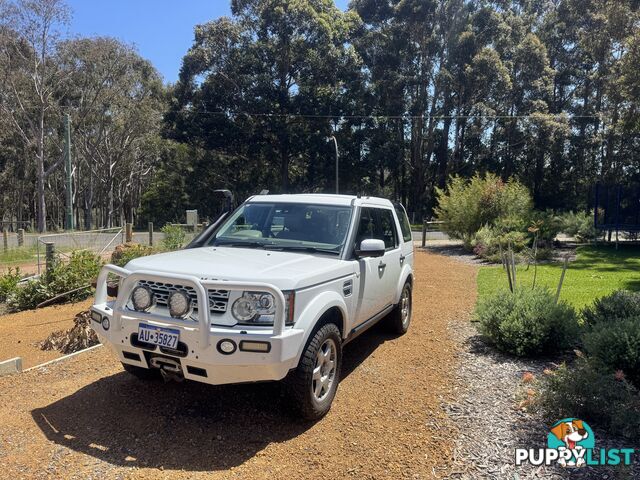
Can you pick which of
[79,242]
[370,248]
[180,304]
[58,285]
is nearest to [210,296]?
[180,304]

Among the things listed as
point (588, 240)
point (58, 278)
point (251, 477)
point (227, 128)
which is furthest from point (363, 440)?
point (227, 128)

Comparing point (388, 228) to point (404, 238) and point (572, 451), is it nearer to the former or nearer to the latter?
point (404, 238)

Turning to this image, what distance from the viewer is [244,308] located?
347cm

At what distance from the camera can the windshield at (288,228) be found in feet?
15.5

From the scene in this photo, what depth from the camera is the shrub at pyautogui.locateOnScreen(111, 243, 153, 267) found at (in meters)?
10.0

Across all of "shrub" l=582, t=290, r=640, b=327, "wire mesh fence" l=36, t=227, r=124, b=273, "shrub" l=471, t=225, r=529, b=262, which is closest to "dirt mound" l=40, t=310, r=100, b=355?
"wire mesh fence" l=36, t=227, r=124, b=273

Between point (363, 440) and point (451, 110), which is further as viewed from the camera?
point (451, 110)

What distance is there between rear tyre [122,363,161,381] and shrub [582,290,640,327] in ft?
15.2

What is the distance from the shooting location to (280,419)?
3979 millimetres

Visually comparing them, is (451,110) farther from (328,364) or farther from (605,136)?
(328,364)

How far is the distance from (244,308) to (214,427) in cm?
108

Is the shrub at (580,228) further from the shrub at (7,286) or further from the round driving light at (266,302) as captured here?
the round driving light at (266,302)

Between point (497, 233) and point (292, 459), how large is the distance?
14496mm

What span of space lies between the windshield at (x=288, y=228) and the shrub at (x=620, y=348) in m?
2.51
